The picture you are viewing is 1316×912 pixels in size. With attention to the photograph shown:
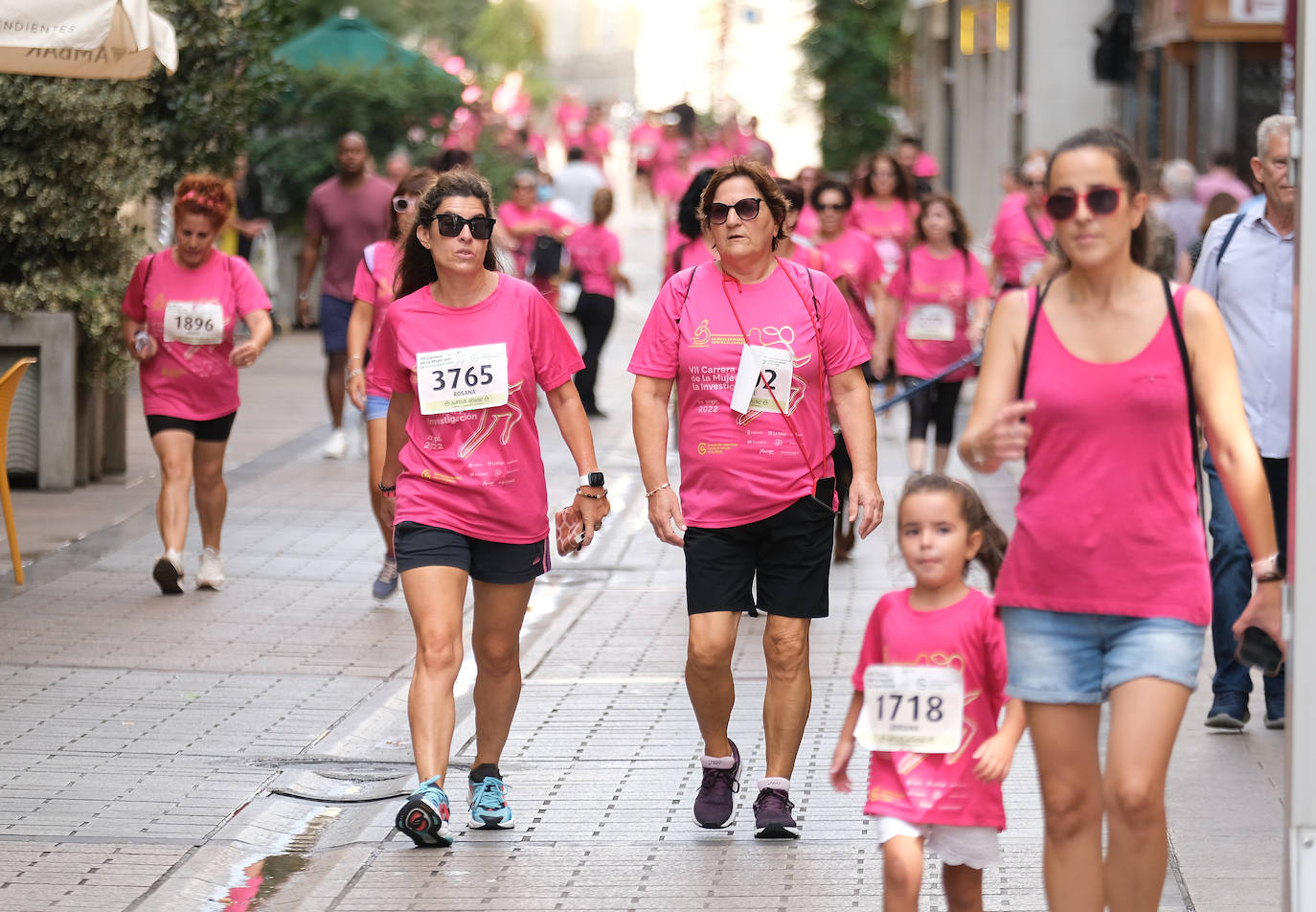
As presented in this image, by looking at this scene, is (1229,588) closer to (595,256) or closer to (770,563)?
(770,563)

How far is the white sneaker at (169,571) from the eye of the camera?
9398 millimetres

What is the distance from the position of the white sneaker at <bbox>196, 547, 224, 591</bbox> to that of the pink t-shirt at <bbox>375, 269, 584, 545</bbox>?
3950 mm

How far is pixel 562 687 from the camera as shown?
26.0ft

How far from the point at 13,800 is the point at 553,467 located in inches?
301

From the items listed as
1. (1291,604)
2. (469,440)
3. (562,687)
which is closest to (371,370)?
(469,440)

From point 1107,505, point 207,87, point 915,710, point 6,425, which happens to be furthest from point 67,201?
point 1107,505

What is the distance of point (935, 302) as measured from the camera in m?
11.6

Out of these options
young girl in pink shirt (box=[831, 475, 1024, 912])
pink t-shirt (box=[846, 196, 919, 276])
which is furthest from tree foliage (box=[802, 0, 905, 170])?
young girl in pink shirt (box=[831, 475, 1024, 912])

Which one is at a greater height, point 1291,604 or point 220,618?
point 1291,604

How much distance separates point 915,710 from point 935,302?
7.55m

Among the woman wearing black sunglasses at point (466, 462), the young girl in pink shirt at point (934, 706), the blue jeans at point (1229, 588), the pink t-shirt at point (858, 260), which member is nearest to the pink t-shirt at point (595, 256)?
the pink t-shirt at point (858, 260)

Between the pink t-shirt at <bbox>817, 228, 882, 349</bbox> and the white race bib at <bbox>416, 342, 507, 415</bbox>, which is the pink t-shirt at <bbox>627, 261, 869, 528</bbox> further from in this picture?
A: the pink t-shirt at <bbox>817, 228, 882, 349</bbox>

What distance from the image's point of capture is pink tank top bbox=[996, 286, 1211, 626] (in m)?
4.12

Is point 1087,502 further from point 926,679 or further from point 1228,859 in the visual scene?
point 1228,859
